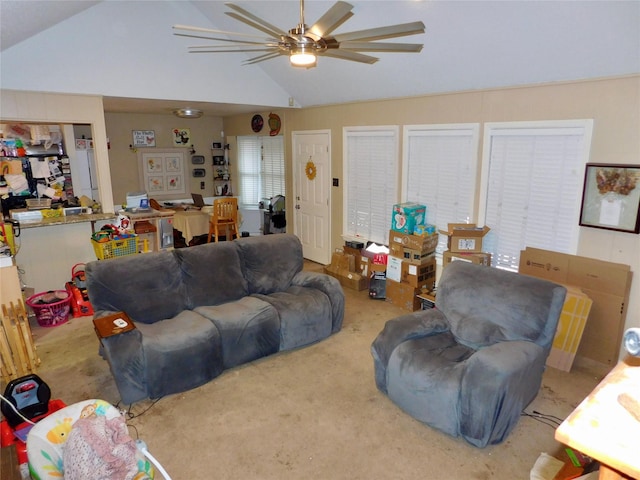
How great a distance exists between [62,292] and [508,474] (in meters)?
4.44

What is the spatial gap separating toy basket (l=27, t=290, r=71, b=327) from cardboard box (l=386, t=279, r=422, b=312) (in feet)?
11.5

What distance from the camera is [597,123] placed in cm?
328

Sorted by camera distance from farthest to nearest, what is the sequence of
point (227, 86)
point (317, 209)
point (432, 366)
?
point (317, 209), point (227, 86), point (432, 366)

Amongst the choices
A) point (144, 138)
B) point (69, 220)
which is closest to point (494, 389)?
point (69, 220)

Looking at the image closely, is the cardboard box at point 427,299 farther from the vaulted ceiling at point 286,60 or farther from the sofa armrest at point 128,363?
the sofa armrest at point 128,363

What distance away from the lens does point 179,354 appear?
2.98 metres

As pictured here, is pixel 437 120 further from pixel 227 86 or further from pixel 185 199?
pixel 185 199

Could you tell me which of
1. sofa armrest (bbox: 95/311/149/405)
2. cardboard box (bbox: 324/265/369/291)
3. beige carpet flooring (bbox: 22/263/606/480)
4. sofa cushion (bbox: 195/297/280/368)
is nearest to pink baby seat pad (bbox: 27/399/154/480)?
beige carpet flooring (bbox: 22/263/606/480)

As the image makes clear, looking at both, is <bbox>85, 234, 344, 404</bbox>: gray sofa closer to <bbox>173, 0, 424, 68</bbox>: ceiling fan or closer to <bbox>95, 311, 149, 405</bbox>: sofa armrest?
<bbox>95, 311, 149, 405</bbox>: sofa armrest

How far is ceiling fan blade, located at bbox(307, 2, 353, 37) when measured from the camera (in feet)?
6.56

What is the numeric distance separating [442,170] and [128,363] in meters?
3.58

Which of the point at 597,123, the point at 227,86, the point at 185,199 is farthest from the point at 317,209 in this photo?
the point at 597,123

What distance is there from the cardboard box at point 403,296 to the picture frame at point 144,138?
5277mm

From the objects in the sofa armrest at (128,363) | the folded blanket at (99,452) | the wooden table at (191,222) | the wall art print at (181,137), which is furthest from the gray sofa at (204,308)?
the wall art print at (181,137)
